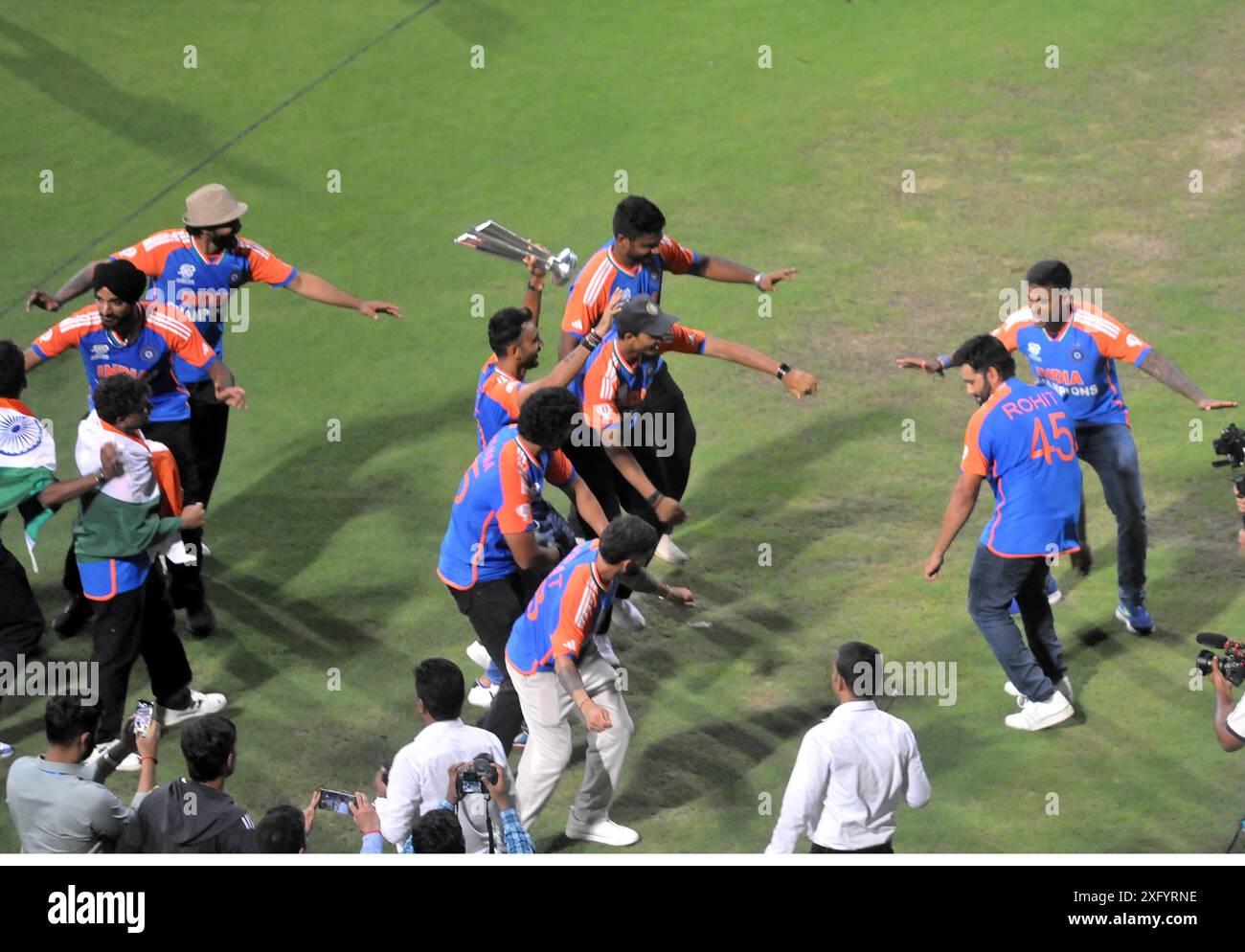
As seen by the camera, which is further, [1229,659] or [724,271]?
[724,271]

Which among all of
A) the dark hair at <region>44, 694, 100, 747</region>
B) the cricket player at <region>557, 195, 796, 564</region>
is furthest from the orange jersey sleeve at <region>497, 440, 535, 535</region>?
the dark hair at <region>44, 694, 100, 747</region>

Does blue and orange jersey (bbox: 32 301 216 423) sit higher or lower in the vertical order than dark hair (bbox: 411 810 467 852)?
higher

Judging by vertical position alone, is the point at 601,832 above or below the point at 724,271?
below

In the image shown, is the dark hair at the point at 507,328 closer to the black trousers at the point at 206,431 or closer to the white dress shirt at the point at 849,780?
the black trousers at the point at 206,431

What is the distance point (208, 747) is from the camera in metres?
5.75

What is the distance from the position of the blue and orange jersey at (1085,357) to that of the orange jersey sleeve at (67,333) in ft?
15.5

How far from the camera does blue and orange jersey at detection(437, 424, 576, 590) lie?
284 inches

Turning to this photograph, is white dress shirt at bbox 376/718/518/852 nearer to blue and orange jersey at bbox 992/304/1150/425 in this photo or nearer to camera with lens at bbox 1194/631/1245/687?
camera with lens at bbox 1194/631/1245/687

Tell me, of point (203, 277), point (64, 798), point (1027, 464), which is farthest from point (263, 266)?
point (1027, 464)

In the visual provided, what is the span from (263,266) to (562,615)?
368 centimetres

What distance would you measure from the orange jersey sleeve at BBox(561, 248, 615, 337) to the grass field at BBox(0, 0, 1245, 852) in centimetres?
154

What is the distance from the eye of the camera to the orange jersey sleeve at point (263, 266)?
9.25 metres

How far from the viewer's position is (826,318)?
464 inches

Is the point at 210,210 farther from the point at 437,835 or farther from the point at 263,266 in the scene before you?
the point at 437,835
